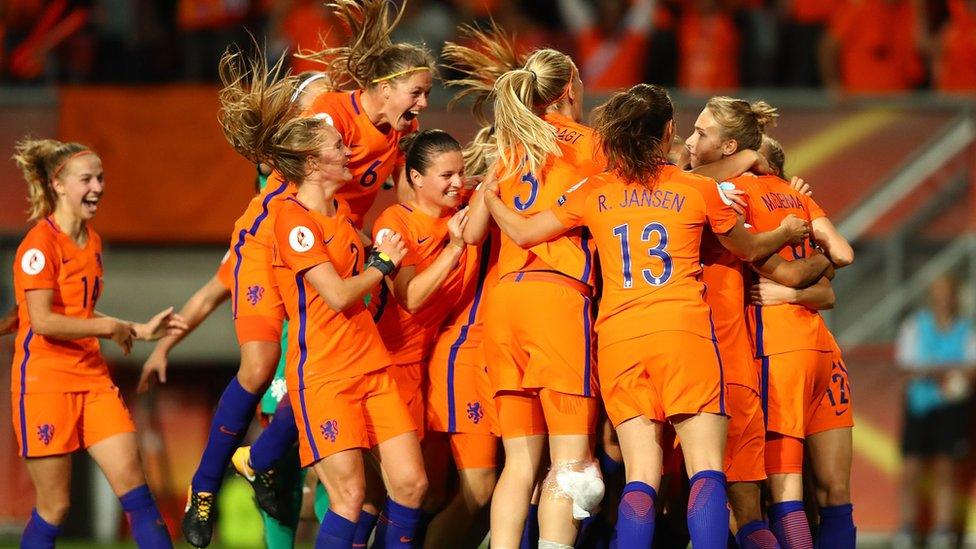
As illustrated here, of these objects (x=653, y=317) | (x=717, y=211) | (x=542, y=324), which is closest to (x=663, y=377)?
(x=653, y=317)

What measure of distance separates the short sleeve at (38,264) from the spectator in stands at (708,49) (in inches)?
252

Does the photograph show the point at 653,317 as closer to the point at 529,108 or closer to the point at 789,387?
the point at 789,387

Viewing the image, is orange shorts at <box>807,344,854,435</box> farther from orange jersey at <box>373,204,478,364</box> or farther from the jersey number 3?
orange jersey at <box>373,204,478,364</box>

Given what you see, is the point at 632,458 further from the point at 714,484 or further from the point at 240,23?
the point at 240,23

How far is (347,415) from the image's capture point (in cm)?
616

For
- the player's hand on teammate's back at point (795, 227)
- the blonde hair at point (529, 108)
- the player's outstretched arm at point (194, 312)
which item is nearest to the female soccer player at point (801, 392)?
the player's hand on teammate's back at point (795, 227)

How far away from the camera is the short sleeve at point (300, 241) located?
6195mm

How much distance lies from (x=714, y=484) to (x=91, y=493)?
8.06 meters

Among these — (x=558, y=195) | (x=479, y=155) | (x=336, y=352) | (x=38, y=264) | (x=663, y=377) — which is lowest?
(x=663, y=377)

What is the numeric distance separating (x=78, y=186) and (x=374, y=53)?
1655 millimetres

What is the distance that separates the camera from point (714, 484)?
19.1 ft

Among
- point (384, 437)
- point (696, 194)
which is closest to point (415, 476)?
point (384, 437)


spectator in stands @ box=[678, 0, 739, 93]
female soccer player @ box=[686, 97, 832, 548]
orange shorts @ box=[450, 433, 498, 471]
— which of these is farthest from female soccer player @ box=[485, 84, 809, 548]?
spectator in stands @ box=[678, 0, 739, 93]

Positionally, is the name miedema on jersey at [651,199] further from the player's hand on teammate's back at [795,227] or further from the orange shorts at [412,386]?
the orange shorts at [412,386]
